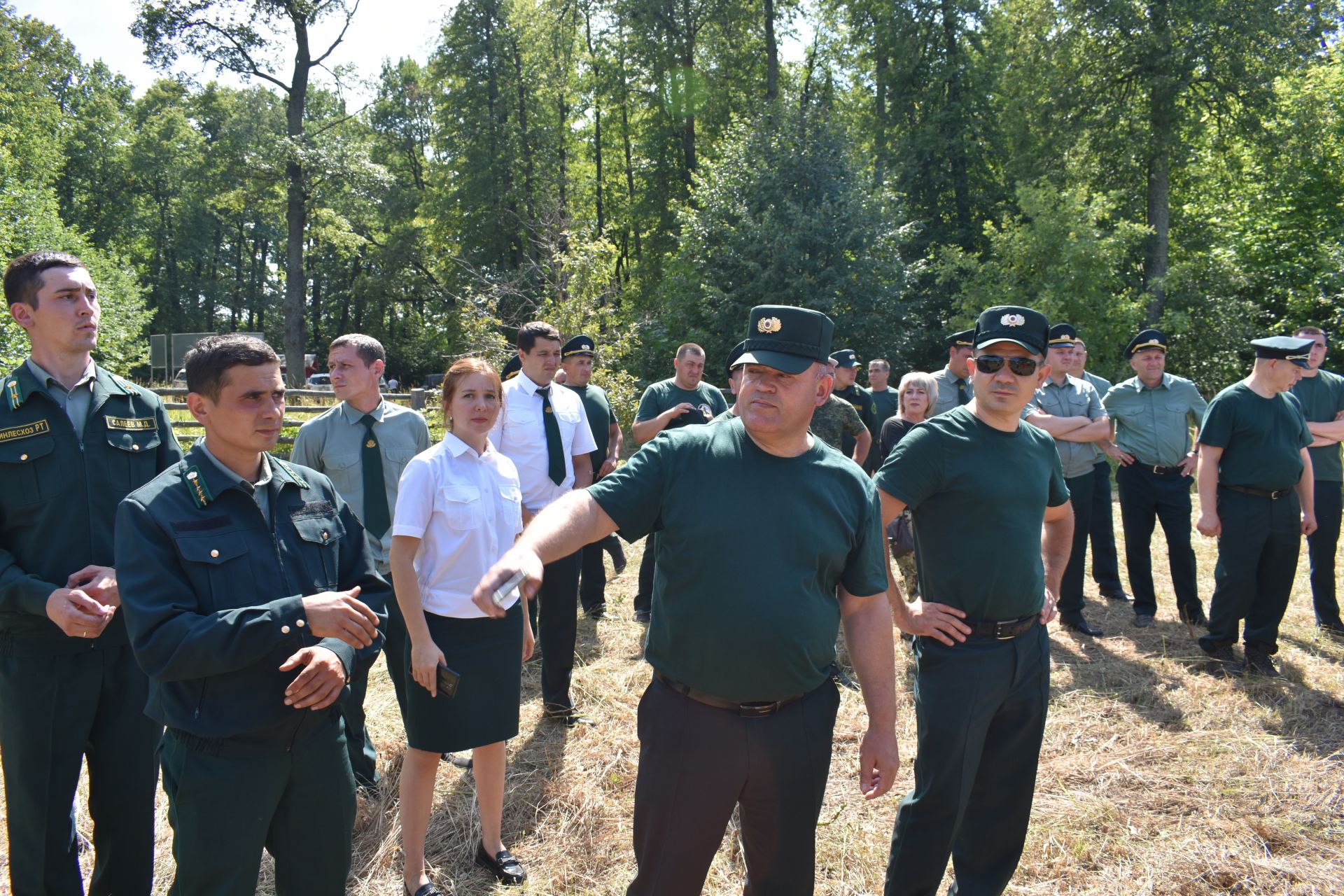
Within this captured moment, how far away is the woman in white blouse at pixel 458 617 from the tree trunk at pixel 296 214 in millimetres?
20986

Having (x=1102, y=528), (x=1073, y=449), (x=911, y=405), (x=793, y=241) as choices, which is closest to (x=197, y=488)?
(x=911, y=405)

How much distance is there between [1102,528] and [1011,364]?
5.15 m

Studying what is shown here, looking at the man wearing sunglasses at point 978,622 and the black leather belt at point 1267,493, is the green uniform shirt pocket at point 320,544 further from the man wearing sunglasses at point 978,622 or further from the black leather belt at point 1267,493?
the black leather belt at point 1267,493

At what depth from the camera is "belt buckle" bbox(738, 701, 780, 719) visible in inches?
93.9

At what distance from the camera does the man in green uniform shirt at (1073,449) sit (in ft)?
21.5

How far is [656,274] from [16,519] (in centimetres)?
2839

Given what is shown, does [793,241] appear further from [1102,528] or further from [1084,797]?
[1084,797]

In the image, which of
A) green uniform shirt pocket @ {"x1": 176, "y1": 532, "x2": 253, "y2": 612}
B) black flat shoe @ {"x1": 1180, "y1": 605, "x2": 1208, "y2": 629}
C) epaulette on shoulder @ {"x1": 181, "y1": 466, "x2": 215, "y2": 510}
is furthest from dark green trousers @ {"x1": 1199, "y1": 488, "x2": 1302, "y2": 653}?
epaulette on shoulder @ {"x1": 181, "y1": 466, "x2": 215, "y2": 510}

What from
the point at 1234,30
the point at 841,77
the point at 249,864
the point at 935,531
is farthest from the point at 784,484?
the point at 841,77

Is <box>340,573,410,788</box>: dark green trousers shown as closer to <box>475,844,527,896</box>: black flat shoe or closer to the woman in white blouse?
the woman in white blouse

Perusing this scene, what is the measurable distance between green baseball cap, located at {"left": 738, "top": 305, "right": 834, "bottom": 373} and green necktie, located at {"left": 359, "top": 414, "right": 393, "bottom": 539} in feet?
8.26

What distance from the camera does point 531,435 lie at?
17.2 ft

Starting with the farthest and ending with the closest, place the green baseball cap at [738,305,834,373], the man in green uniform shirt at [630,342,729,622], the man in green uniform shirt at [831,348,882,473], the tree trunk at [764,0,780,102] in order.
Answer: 1. the tree trunk at [764,0,780,102]
2. the man in green uniform shirt at [831,348,882,473]
3. the man in green uniform shirt at [630,342,729,622]
4. the green baseball cap at [738,305,834,373]

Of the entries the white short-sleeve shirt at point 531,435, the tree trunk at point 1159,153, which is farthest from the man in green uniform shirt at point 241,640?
the tree trunk at point 1159,153
